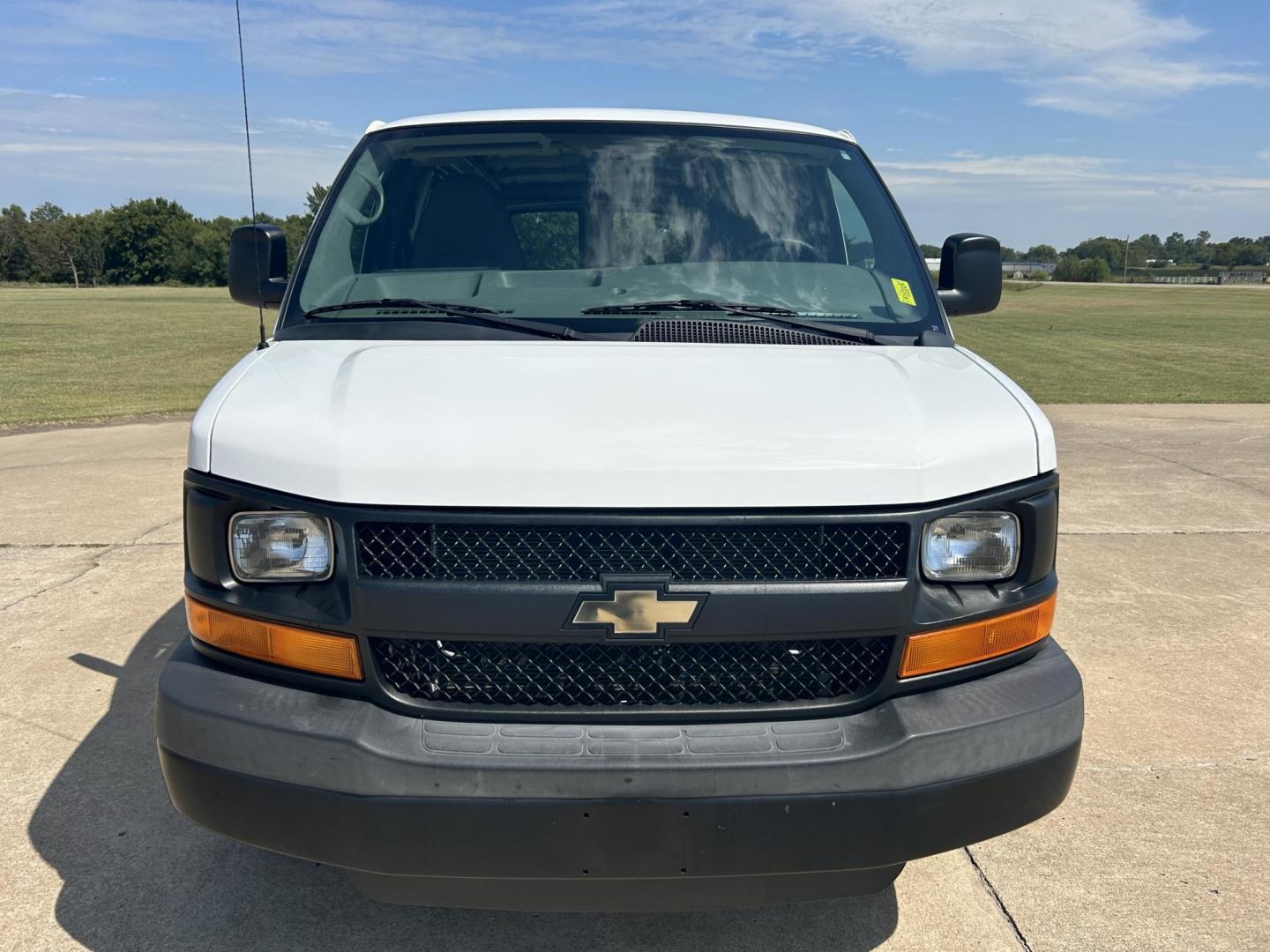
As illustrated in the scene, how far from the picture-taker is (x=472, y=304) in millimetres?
3225

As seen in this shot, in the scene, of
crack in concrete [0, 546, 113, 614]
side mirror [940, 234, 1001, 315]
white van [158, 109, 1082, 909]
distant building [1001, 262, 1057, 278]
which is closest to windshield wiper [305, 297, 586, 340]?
white van [158, 109, 1082, 909]

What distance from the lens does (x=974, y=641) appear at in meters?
2.40

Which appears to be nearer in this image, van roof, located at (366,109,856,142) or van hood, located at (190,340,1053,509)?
van hood, located at (190,340,1053,509)

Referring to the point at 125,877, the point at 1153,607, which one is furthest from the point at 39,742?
the point at 1153,607

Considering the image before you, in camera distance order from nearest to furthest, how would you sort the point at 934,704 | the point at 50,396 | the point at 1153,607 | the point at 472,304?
the point at 934,704, the point at 472,304, the point at 1153,607, the point at 50,396

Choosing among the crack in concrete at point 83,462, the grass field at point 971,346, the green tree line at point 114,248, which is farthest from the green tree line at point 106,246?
the crack in concrete at point 83,462

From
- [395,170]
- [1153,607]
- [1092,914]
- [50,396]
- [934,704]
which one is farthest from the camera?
[50,396]

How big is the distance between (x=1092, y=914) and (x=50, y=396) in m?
14.8

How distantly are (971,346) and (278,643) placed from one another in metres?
22.4

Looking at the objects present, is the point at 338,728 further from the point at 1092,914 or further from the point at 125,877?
the point at 1092,914

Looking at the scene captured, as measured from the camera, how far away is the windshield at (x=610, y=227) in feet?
10.9

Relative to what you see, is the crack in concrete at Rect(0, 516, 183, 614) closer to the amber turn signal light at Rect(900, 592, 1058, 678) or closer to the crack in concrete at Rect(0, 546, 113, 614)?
the crack in concrete at Rect(0, 546, 113, 614)

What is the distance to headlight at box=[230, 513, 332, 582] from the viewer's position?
2283 millimetres

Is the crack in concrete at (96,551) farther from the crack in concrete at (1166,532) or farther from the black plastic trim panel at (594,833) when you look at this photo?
the crack in concrete at (1166,532)
